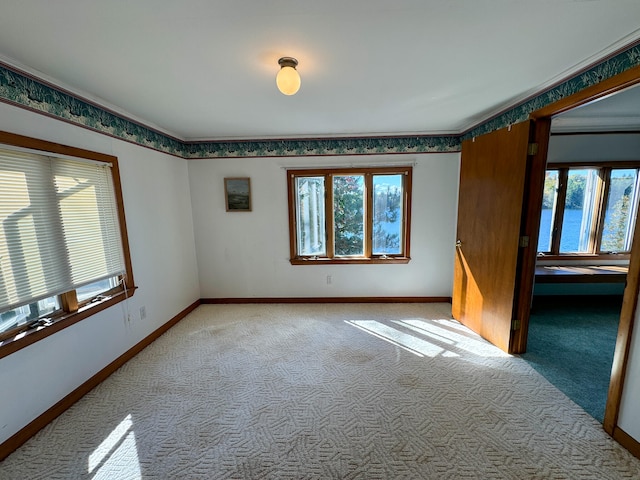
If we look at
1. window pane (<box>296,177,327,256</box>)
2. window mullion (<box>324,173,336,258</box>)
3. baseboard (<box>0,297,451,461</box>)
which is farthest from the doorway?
window pane (<box>296,177,327,256</box>)

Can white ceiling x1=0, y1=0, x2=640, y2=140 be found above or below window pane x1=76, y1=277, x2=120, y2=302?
above

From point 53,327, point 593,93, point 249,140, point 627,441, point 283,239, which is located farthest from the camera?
point 283,239

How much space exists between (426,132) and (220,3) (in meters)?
2.81

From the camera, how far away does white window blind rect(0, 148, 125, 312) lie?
1.56 meters

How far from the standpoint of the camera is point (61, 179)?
1.87 meters

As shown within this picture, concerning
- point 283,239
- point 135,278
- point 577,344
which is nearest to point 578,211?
point 577,344

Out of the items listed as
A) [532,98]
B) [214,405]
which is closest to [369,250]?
[532,98]

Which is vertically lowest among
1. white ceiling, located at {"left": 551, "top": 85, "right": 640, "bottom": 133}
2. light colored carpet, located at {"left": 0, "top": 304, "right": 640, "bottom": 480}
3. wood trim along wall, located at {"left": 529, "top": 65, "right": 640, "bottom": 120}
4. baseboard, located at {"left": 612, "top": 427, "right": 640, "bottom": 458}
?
light colored carpet, located at {"left": 0, "top": 304, "right": 640, "bottom": 480}

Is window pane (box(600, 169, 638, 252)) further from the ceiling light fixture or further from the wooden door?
the ceiling light fixture

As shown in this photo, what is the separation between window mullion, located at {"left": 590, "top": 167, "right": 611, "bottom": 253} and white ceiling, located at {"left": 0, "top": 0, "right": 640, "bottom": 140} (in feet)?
7.45

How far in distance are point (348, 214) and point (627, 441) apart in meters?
2.93

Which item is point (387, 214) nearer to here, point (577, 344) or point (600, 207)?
point (577, 344)

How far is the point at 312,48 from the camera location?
58.8 inches

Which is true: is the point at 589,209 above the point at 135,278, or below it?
above
